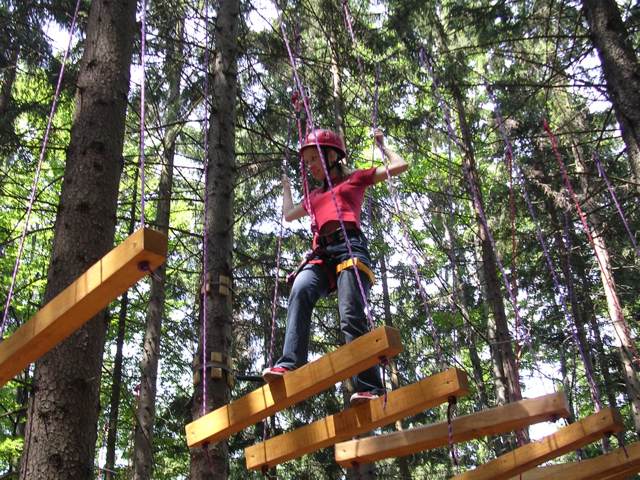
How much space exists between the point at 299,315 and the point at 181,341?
27.1 feet

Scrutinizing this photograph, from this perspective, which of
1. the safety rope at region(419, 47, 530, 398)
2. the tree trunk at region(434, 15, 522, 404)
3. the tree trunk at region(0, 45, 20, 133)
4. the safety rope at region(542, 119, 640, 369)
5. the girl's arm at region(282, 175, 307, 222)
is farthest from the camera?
the tree trunk at region(0, 45, 20, 133)

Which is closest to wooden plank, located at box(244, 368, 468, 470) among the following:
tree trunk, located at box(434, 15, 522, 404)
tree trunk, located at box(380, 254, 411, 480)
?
tree trunk, located at box(434, 15, 522, 404)

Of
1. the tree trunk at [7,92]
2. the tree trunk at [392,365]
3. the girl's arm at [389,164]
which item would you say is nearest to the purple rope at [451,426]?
the girl's arm at [389,164]

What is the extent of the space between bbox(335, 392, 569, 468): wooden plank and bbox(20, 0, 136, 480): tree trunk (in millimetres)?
1545

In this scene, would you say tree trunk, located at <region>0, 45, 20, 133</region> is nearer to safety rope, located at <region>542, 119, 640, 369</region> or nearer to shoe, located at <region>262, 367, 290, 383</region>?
shoe, located at <region>262, 367, 290, 383</region>

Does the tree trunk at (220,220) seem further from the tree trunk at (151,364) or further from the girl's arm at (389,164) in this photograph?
the tree trunk at (151,364)

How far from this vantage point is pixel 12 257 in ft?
36.8

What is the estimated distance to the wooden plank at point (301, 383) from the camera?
272cm

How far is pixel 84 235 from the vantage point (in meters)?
3.44

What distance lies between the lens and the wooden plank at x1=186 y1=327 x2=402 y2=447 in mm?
2719

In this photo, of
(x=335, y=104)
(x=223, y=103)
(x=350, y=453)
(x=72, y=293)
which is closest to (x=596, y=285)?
(x=335, y=104)

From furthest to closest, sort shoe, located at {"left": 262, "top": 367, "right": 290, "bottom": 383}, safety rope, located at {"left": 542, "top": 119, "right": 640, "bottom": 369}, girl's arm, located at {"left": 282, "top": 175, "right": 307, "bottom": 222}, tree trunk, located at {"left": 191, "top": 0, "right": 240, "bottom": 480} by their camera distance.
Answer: safety rope, located at {"left": 542, "top": 119, "right": 640, "bottom": 369}
tree trunk, located at {"left": 191, "top": 0, "right": 240, "bottom": 480}
girl's arm, located at {"left": 282, "top": 175, "right": 307, "bottom": 222}
shoe, located at {"left": 262, "top": 367, "right": 290, "bottom": 383}

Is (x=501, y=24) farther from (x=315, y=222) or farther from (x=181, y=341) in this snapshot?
(x=181, y=341)

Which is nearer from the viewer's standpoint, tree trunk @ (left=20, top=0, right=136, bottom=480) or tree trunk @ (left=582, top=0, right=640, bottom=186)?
tree trunk @ (left=20, top=0, right=136, bottom=480)
